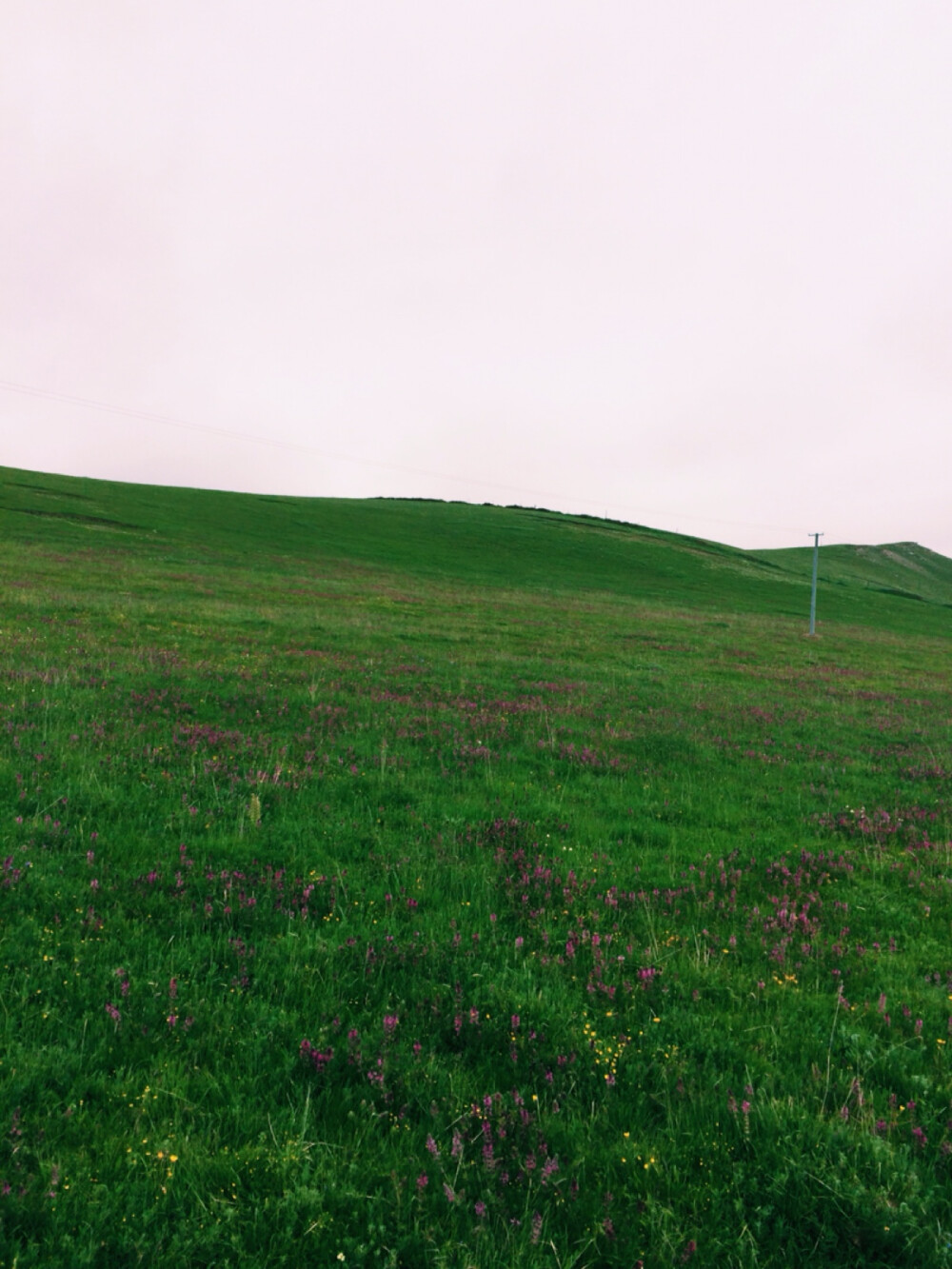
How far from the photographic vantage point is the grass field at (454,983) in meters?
3.46

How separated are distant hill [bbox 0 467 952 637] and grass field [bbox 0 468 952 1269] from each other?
4075 cm

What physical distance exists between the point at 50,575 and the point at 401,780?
31502 mm

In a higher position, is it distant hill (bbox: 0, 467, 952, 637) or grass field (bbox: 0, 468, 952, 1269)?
distant hill (bbox: 0, 467, 952, 637)

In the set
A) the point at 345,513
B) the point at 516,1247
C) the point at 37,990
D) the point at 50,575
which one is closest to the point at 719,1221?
the point at 516,1247

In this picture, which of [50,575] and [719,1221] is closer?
[719,1221]

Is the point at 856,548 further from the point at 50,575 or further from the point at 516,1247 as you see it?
the point at 516,1247

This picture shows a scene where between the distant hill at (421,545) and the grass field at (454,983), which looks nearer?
the grass field at (454,983)

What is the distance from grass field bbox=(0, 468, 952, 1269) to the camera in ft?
11.3

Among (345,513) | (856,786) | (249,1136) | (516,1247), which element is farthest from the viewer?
(345,513)

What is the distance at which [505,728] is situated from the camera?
1410cm

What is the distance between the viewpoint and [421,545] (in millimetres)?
77125

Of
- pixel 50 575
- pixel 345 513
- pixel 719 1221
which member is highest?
pixel 345 513

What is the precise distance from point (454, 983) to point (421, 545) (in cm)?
7326

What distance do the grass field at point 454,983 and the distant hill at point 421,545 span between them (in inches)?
1604
